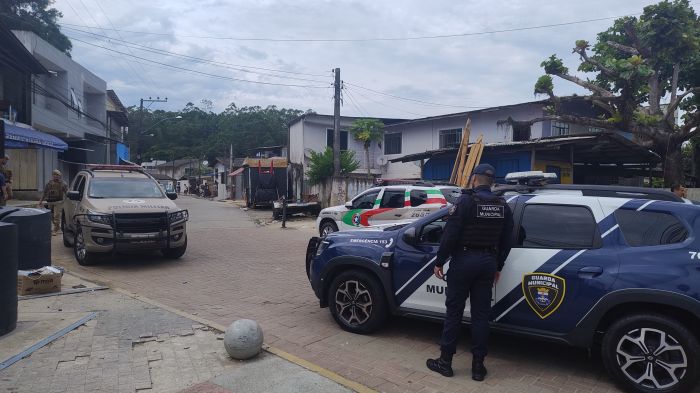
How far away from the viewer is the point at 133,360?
4469 mm

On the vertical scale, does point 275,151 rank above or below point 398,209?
above

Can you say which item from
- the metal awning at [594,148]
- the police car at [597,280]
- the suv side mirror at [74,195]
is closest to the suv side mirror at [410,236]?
the police car at [597,280]

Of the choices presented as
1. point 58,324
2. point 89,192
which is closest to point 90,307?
point 58,324

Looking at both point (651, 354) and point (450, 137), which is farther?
point (450, 137)

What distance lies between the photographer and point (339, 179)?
22.5 m

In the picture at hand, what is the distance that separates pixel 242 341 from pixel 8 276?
2.53m

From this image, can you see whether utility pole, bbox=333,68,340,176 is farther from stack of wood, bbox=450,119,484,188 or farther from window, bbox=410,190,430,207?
window, bbox=410,190,430,207

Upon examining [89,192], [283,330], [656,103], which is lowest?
[283,330]

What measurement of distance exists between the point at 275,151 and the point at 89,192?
31.0 meters

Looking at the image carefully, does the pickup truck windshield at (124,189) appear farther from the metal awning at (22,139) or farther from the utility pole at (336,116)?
the utility pole at (336,116)

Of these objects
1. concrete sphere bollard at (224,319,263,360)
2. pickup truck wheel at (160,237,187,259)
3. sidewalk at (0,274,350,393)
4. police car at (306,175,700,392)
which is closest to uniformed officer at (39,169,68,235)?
pickup truck wheel at (160,237,187,259)

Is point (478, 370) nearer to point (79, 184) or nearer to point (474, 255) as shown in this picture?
point (474, 255)

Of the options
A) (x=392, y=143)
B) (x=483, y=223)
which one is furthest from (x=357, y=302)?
(x=392, y=143)

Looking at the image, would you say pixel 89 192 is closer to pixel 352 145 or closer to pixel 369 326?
pixel 369 326
